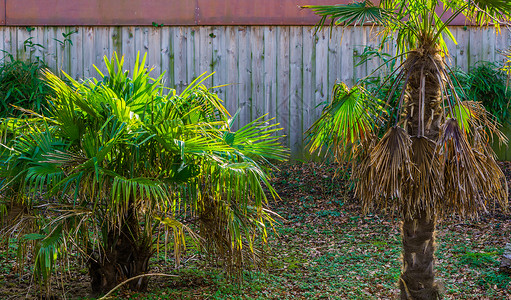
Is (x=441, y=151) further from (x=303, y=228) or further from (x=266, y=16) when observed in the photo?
(x=266, y=16)

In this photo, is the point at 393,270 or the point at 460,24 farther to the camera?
the point at 460,24

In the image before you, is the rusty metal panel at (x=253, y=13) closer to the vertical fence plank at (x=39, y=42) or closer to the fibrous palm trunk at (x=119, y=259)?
the vertical fence plank at (x=39, y=42)

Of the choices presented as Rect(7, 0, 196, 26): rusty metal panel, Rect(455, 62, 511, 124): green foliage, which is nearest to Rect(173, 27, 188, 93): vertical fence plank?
Rect(7, 0, 196, 26): rusty metal panel

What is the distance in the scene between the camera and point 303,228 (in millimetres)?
6477

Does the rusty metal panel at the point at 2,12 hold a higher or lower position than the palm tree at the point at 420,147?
higher

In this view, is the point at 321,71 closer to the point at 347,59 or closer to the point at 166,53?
the point at 347,59

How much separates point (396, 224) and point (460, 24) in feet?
11.3

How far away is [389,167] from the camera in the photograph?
3.75m

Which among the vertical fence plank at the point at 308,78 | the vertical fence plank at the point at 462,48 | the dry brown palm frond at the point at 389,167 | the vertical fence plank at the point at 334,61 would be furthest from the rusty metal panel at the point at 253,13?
the dry brown palm frond at the point at 389,167

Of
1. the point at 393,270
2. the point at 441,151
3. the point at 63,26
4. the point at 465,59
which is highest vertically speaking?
the point at 63,26

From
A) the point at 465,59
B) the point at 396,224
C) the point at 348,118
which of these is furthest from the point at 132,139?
the point at 465,59

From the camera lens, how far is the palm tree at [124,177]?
142 inches

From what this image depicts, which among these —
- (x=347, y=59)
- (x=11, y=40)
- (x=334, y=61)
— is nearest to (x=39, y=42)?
(x=11, y=40)

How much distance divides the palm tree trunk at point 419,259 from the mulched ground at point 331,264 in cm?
40
